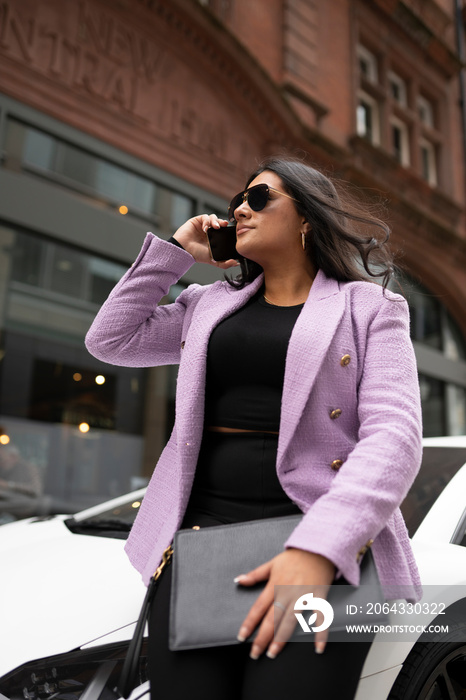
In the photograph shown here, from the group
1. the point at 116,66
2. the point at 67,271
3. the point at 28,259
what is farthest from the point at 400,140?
the point at 28,259

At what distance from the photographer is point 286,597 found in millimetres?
1024

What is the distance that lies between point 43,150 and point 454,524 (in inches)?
211

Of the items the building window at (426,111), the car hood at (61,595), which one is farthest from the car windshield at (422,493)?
the building window at (426,111)

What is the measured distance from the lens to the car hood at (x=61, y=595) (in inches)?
62.7

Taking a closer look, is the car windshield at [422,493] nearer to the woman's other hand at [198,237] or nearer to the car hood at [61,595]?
the car hood at [61,595]

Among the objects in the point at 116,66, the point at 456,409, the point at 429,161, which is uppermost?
the point at 429,161

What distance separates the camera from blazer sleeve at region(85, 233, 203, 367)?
1.62m

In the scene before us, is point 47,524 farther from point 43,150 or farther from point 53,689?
point 43,150

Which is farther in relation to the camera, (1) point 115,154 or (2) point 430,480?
(1) point 115,154

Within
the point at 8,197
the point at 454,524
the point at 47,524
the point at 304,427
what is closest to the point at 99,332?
the point at 304,427

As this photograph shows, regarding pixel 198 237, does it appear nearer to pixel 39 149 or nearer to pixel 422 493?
pixel 422 493

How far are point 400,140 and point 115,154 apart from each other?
7008 mm

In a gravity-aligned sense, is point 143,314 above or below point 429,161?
below

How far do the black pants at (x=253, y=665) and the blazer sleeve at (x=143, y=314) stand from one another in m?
0.56
